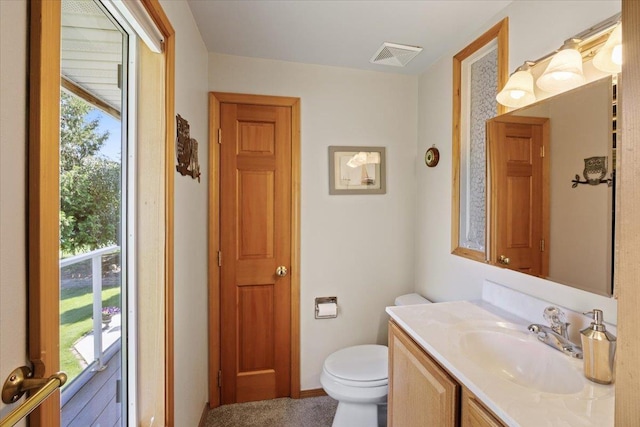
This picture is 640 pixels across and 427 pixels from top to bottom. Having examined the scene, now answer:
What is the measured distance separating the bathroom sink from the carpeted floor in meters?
1.24

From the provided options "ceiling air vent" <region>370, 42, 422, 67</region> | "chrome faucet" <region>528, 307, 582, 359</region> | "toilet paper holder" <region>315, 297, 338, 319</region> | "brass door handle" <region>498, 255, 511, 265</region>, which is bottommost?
"toilet paper holder" <region>315, 297, 338, 319</region>

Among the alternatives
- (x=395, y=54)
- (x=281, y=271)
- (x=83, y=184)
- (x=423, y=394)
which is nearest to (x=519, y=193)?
(x=423, y=394)

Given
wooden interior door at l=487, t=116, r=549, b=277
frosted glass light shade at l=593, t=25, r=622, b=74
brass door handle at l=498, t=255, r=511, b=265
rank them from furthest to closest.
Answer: brass door handle at l=498, t=255, r=511, b=265 → wooden interior door at l=487, t=116, r=549, b=277 → frosted glass light shade at l=593, t=25, r=622, b=74

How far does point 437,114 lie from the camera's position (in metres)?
2.07

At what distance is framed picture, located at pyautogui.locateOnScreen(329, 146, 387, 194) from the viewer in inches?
86.7

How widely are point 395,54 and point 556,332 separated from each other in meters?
1.83

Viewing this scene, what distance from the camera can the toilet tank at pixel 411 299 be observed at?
83.7 inches

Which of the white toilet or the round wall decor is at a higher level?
the round wall decor

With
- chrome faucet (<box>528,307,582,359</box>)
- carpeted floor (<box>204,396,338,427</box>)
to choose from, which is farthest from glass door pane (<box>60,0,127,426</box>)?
chrome faucet (<box>528,307,582,359</box>)

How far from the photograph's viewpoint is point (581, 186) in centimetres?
113

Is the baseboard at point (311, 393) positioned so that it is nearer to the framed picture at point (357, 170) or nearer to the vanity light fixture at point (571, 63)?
the framed picture at point (357, 170)

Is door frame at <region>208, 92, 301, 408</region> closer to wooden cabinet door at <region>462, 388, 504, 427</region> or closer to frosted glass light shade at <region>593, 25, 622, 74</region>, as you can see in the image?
wooden cabinet door at <region>462, 388, 504, 427</region>

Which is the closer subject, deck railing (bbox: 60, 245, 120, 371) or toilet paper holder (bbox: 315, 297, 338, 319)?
deck railing (bbox: 60, 245, 120, 371)

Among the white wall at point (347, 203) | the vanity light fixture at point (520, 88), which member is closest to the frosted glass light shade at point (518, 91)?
the vanity light fixture at point (520, 88)
